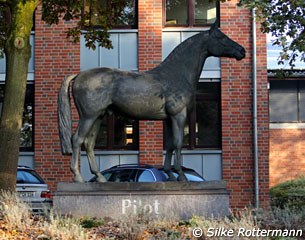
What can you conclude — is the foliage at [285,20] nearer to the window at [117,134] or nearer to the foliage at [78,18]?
the foliage at [78,18]

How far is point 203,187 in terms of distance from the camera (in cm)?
1135

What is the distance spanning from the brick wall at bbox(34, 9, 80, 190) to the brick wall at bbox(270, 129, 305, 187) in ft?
34.7

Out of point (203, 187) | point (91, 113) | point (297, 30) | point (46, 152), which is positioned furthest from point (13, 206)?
point (46, 152)

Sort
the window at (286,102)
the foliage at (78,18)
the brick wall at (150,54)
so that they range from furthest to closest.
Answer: the window at (286,102) → the brick wall at (150,54) → the foliage at (78,18)

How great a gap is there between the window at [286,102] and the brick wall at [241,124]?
7965 mm

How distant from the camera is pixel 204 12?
812 inches

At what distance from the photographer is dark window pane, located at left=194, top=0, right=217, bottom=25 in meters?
20.6

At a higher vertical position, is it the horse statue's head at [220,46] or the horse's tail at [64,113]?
the horse statue's head at [220,46]

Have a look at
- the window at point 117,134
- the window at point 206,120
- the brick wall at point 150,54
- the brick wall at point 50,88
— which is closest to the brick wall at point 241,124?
the window at point 206,120

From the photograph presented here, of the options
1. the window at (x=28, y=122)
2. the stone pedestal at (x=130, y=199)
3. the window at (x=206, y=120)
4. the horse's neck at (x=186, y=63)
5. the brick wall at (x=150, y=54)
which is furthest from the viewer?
the window at (x=28, y=122)

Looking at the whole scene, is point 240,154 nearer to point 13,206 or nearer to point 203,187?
point 203,187

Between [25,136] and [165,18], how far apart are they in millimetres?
5464

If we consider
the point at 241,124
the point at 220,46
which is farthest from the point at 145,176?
the point at 241,124

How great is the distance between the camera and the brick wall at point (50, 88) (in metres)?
20.0
